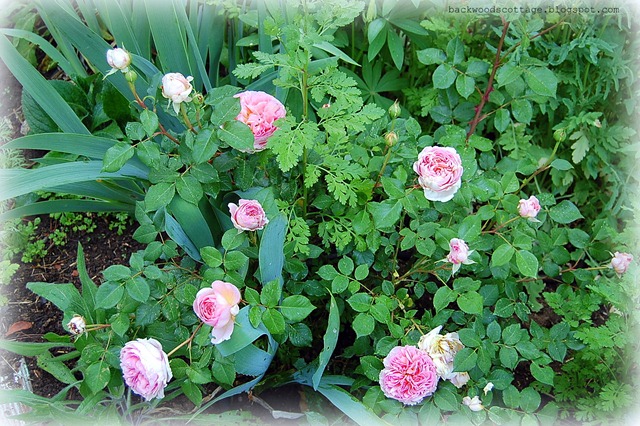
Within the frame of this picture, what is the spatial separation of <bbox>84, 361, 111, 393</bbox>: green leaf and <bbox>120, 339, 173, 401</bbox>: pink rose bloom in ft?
0.31

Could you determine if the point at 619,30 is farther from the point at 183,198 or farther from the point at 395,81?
the point at 183,198

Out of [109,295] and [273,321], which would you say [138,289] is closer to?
[109,295]

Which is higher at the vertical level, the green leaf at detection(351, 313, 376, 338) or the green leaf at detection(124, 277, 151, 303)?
the green leaf at detection(124, 277, 151, 303)

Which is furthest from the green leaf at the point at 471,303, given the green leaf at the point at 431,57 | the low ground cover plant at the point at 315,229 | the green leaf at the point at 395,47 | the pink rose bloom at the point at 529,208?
the green leaf at the point at 395,47

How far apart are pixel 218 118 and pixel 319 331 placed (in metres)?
0.76

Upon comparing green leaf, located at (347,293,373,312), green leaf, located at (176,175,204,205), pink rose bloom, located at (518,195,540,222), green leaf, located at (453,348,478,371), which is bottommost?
green leaf, located at (453,348,478,371)

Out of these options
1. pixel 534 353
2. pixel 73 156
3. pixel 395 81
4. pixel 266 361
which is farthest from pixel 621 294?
pixel 73 156

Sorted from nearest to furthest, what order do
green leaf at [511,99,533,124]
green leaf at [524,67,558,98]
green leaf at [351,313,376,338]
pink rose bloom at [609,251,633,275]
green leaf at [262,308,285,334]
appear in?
green leaf at [262,308,285,334]
green leaf at [351,313,376,338]
pink rose bloom at [609,251,633,275]
green leaf at [524,67,558,98]
green leaf at [511,99,533,124]

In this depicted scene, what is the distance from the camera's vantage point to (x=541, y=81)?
1.74 metres

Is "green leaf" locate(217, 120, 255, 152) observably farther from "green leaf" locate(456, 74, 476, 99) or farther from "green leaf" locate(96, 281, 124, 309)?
"green leaf" locate(456, 74, 476, 99)

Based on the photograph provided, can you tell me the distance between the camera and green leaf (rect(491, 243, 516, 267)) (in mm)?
1439

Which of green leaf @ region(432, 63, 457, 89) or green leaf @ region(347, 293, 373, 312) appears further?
green leaf @ region(432, 63, 457, 89)

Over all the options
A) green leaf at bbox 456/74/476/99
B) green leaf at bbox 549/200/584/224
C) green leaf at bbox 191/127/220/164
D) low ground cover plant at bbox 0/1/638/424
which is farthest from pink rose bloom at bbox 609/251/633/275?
green leaf at bbox 191/127/220/164

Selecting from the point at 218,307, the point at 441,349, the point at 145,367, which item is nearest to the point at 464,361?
the point at 441,349
